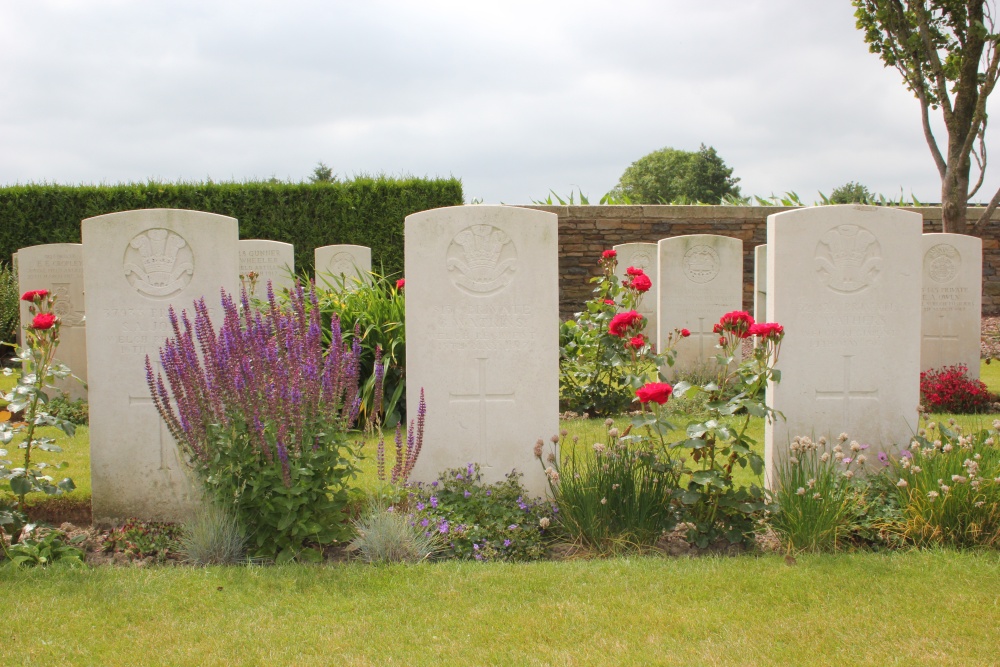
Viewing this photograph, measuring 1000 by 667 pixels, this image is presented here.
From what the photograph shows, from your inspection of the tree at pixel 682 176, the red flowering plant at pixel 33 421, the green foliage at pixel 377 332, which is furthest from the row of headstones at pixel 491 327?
the tree at pixel 682 176

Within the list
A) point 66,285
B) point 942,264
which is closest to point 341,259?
point 66,285

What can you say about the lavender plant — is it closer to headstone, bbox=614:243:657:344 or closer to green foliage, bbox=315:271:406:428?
green foliage, bbox=315:271:406:428

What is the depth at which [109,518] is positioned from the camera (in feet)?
14.4

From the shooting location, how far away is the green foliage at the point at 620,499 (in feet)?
12.5

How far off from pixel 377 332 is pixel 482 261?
283 cm

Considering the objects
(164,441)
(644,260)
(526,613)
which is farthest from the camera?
(644,260)

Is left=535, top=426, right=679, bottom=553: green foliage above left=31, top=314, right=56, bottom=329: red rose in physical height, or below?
below

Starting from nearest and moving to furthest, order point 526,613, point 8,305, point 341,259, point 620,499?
point 526,613, point 620,499, point 341,259, point 8,305

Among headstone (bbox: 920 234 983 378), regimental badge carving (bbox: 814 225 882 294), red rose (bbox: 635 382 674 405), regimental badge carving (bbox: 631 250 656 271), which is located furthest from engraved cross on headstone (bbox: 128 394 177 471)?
regimental badge carving (bbox: 631 250 656 271)

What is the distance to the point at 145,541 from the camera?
3953mm

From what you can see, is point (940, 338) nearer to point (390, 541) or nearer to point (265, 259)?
point (390, 541)

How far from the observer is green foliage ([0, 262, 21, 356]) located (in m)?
13.1

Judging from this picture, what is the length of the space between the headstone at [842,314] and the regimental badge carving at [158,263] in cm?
325

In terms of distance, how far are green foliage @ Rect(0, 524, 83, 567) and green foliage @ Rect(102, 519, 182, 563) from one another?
0.69 ft
